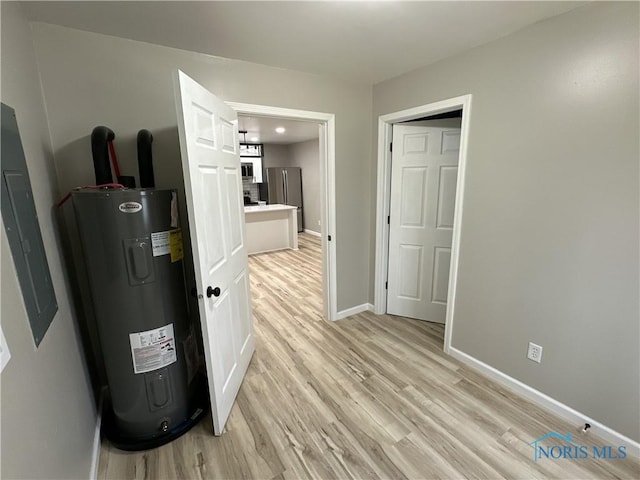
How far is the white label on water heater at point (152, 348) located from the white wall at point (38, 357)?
0.88 feet

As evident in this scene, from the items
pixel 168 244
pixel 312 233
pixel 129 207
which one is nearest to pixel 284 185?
pixel 312 233

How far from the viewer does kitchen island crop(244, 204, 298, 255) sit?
18.1ft

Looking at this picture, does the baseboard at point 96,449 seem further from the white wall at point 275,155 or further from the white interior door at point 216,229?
the white wall at point 275,155

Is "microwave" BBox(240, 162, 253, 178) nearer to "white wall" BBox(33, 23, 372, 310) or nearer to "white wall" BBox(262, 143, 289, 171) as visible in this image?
"white wall" BBox(262, 143, 289, 171)

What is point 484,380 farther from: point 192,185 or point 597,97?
point 192,185

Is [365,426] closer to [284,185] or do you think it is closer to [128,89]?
[128,89]

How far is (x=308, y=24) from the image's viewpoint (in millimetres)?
1622

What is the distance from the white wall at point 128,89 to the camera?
1.62 meters

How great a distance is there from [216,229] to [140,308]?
55 centimetres

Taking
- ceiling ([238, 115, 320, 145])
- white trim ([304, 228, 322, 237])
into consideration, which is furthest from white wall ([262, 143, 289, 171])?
white trim ([304, 228, 322, 237])

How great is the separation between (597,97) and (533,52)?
0.44 meters

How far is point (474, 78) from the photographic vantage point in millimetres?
1961

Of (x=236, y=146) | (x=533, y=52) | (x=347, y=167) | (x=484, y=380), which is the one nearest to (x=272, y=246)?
(x=347, y=167)

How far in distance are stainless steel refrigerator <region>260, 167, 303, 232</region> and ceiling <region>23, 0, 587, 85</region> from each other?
547 cm
